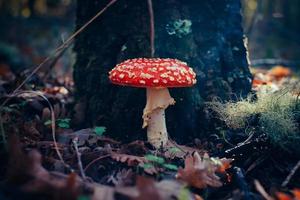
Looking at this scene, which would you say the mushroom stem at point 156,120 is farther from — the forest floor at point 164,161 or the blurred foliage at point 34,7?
the blurred foliage at point 34,7

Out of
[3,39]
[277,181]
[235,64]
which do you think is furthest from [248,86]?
[3,39]

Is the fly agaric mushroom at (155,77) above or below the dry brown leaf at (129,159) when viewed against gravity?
above

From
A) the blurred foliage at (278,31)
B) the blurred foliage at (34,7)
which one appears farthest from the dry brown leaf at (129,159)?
the blurred foliage at (34,7)

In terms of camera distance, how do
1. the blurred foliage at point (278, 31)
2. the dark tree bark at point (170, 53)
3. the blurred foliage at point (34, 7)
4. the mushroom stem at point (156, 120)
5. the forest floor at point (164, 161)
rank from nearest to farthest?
the forest floor at point (164, 161) → the mushroom stem at point (156, 120) → the dark tree bark at point (170, 53) → the blurred foliage at point (278, 31) → the blurred foliage at point (34, 7)

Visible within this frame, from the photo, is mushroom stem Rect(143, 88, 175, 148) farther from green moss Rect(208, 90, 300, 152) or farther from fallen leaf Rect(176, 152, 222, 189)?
fallen leaf Rect(176, 152, 222, 189)

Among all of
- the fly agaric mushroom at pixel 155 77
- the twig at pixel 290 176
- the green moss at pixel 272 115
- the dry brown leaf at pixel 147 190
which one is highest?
the fly agaric mushroom at pixel 155 77

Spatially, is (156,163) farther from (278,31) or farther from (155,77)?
(278,31)

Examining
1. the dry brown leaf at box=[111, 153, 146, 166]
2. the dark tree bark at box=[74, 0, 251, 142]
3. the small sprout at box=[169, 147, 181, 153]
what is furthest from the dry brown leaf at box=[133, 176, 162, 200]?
the dark tree bark at box=[74, 0, 251, 142]
